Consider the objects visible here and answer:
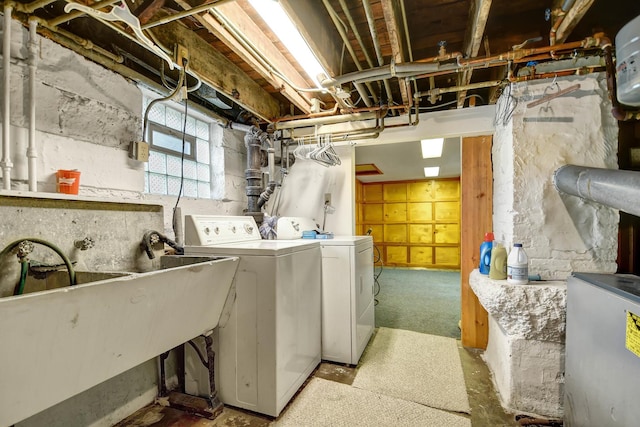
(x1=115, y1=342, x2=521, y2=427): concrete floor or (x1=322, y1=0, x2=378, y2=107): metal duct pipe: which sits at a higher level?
(x1=322, y1=0, x2=378, y2=107): metal duct pipe

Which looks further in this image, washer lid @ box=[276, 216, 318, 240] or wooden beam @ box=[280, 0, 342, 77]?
washer lid @ box=[276, 216, 318, 240]

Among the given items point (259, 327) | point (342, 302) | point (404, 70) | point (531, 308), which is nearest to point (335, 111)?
point (404, 70)

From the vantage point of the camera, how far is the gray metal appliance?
3.17 ft

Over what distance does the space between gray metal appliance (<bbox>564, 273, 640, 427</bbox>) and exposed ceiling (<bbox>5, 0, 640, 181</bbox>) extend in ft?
4.14

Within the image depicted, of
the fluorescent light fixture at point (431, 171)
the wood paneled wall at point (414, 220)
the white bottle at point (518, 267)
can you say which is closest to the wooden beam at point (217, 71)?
the white bottle at point (518, 267)

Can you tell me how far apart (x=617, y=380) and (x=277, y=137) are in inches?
117

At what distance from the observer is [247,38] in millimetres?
1513

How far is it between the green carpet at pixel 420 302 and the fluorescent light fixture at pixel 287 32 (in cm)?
257

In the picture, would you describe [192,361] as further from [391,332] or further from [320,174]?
[320,174]

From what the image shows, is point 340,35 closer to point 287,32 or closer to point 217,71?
point 287,32

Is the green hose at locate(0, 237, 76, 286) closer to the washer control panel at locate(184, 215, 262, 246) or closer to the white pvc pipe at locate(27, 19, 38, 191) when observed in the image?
the white pvc pipe at locate(27, 19, 38, 191)

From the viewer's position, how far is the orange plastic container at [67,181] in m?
1.43

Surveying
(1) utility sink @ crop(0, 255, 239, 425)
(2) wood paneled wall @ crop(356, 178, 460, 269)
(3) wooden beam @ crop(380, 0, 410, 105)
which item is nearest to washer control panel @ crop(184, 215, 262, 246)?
(1) utility sink @ crop(0, 255, 239, 425)

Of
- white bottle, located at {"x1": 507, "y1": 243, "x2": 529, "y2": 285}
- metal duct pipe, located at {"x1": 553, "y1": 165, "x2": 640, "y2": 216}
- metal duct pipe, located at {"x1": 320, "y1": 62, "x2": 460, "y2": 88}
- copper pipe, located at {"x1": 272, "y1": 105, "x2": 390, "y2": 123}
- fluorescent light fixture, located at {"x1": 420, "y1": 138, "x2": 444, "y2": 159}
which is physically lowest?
white bottle, located at {"x1": 507, "y1": 243, "x2": 529, "y2": 285}
